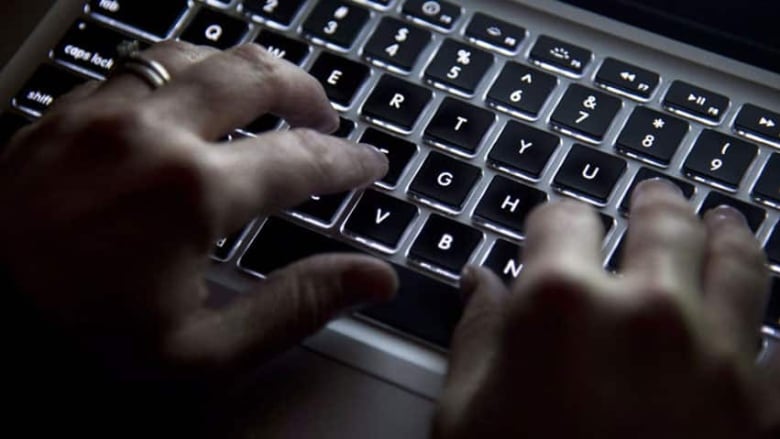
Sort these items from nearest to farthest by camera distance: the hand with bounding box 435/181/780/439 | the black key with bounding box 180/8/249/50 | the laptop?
the hand with bounding box 435/181/780/439
the laptop
the black key with bounding box 180/8/249/50

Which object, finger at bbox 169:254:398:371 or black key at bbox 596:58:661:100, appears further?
black key at bbox 596:58:661:100

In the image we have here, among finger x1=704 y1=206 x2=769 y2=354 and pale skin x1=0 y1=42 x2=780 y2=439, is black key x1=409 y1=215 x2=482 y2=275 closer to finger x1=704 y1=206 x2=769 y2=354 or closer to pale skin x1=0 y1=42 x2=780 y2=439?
pale skin x1=0 y1=42 x2=780 y2=439

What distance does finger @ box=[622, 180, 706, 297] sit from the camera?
0.55 metres

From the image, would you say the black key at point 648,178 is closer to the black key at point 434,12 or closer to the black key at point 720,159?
the black key at point 720,159

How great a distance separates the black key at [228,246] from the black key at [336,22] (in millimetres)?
149

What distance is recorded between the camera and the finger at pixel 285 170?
58 cm

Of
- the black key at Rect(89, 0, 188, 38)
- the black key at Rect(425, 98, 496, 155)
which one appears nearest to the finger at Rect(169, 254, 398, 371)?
the black key at Rect(425, 98, 496, 155)

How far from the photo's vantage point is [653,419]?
52 centimetres

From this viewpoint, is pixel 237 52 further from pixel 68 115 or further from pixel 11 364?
pixel 11 364

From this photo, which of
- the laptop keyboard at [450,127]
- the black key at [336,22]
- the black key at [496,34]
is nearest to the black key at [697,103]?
the laptop keyboard at [450,127]

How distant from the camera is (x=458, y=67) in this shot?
2.31 feet

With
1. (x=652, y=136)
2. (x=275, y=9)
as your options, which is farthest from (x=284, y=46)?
(x=652, y=136)

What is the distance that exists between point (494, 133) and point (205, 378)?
0.24 meters

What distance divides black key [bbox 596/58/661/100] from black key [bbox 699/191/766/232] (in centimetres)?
8
